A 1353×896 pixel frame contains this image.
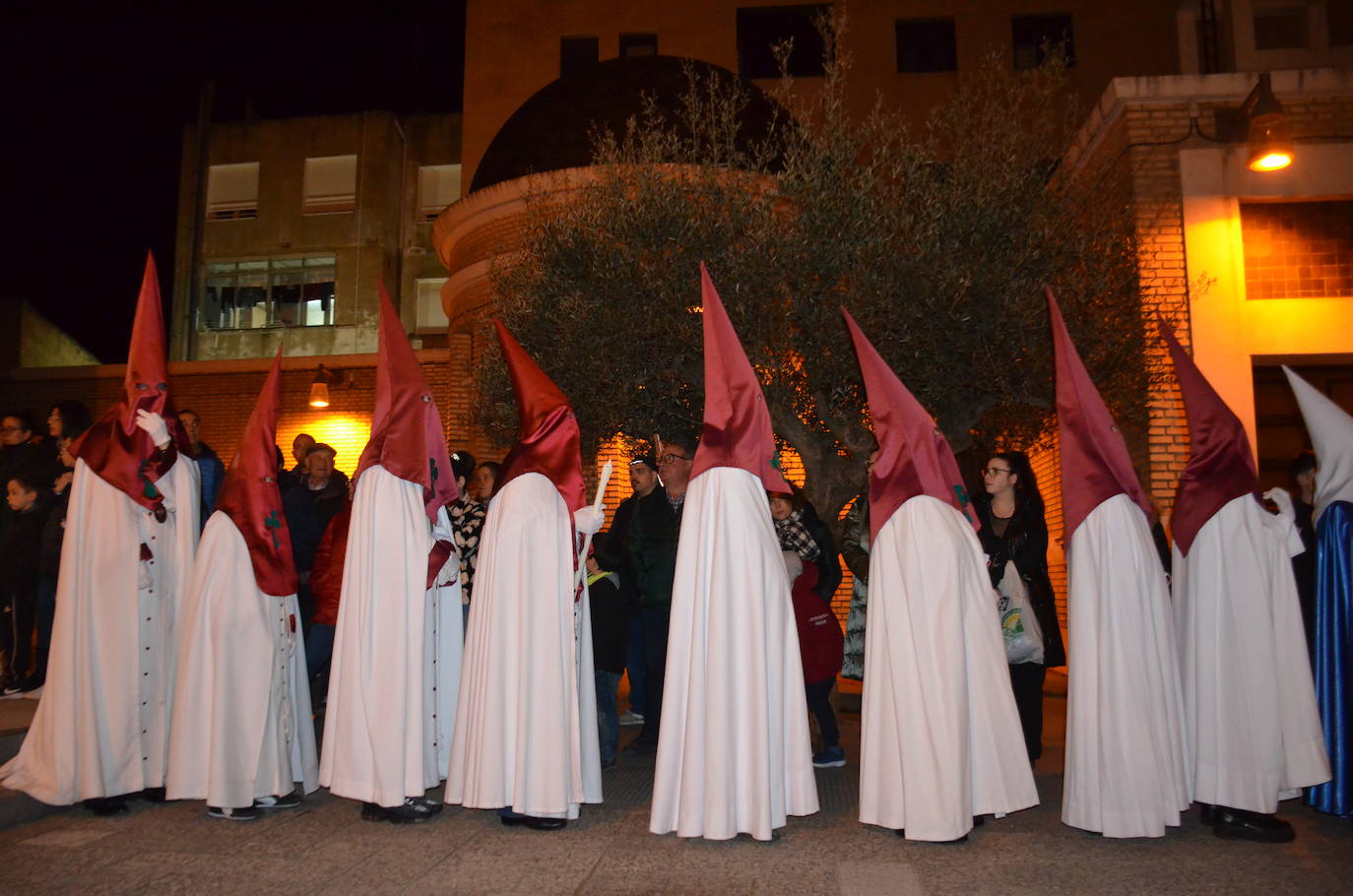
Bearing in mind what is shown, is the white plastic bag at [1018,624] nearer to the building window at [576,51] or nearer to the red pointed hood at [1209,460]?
the red pointed hood at [1209,460]

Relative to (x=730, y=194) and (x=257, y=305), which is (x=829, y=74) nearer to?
(x=730, y=194)

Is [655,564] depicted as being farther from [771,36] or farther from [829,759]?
[771,36]

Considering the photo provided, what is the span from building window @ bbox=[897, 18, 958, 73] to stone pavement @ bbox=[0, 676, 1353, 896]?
1998cm

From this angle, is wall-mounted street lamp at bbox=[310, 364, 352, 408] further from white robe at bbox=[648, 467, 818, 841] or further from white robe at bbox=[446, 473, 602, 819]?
white robe at bbox=[648, 467, 818, 841]

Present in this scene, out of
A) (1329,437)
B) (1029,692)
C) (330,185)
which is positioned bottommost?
(1029,692)

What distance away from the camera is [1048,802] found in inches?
224

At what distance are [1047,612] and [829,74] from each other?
17.4 feet

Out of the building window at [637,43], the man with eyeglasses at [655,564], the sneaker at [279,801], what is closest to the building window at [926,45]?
the building window at [637,43]

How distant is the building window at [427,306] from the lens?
26.3 m

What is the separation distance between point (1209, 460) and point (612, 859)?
3.52 metres

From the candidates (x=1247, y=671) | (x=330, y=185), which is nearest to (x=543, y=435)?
(x=1247, y=671)

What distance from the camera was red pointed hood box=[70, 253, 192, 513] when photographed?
563 centimetres

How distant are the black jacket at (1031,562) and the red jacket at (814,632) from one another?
1084mm

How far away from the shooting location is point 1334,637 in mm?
5449
